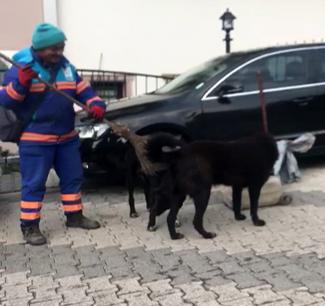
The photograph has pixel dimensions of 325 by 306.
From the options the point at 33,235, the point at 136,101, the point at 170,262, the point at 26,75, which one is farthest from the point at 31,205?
the point at 136,101

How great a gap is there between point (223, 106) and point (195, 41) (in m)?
4.43

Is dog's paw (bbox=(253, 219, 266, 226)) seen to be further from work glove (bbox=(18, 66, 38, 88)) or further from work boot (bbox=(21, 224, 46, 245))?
work glove (bbox=(18, 66, 38, 88))

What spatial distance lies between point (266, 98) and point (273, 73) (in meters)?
0.38

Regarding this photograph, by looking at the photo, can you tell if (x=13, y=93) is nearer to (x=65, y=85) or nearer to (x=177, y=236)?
(x=65, y=85)

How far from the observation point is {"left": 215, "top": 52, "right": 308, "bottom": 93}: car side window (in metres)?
7.07

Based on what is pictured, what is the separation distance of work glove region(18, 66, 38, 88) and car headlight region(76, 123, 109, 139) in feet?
5.87

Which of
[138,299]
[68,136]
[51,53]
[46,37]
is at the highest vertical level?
[46,37]

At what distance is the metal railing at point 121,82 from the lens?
1033 cm

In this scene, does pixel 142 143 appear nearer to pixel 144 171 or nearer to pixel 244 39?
pixel 144 171

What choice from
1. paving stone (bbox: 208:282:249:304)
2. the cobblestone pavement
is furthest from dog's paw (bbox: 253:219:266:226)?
paving stone (bbox: 208:282:249:304)

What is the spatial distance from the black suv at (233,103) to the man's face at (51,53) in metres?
1.56

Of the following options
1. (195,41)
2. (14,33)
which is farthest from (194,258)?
(195,41)

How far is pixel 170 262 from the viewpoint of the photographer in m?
4.65

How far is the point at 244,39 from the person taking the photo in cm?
1146
